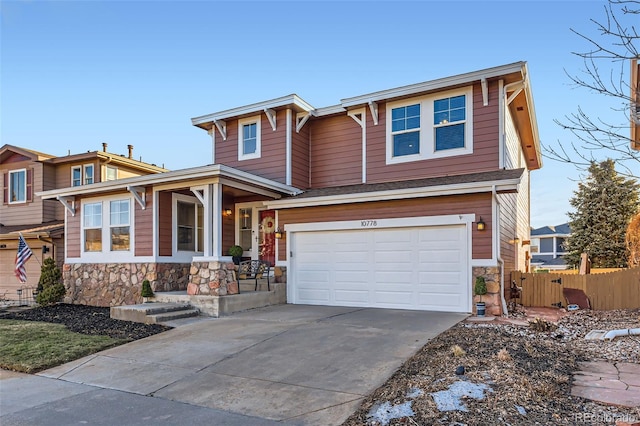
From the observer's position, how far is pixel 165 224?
11930 millimetres

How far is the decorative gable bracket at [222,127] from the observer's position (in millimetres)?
13526

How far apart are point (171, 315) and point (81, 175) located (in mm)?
11144

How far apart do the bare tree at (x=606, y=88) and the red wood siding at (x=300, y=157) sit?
9197 mm

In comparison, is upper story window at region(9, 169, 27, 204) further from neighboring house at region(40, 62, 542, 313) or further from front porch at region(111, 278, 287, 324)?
front porch at region(111, 278, 287, 324)

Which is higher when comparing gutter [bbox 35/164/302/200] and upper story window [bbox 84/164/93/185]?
upper story window [bbox 84/164/93/185]

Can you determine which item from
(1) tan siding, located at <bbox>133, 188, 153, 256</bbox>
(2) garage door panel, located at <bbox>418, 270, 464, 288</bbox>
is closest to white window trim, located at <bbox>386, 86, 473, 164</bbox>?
(2) garage door panel, located at <bbox>418, 270, 464, 288</bbox>

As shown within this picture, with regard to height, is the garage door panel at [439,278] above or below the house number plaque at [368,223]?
below

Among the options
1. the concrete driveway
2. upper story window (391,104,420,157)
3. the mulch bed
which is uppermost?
upper story window (391,104,420,157)

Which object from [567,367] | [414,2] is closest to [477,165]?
[414,2]

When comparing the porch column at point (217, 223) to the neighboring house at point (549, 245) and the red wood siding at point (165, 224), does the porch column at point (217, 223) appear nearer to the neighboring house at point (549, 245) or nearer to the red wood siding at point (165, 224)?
the red wood siding at point (165, 224)

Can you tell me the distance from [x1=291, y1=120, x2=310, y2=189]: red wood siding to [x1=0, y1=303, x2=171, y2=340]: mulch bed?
5.55 metres

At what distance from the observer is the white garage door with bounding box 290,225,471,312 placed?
9.85 m

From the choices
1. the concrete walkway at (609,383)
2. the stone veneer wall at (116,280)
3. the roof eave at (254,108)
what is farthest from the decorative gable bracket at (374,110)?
the concrete walkway at (609,383)

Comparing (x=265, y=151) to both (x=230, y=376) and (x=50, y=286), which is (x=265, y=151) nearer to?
(x=50, y=286)
